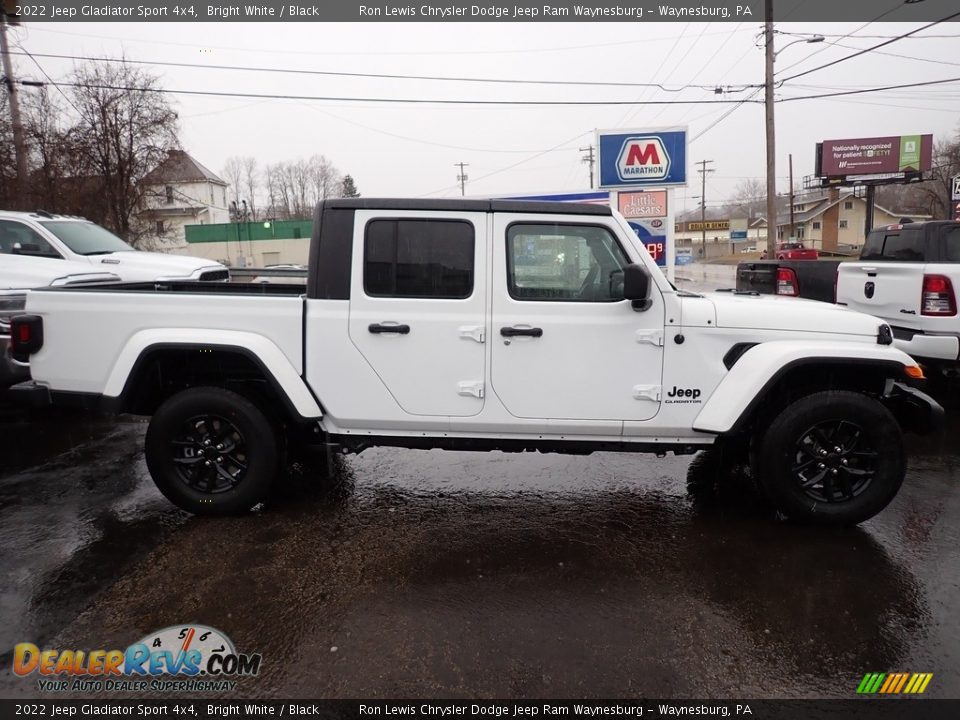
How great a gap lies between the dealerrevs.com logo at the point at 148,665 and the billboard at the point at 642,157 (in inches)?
369

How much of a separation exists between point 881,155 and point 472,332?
172 feet

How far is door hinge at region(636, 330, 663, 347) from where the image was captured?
Answer: 3613mm

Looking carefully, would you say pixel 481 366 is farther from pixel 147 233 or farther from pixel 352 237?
pixel 147 233

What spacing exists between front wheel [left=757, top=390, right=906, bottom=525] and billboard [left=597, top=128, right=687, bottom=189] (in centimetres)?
740

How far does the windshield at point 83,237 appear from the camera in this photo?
8961 mm

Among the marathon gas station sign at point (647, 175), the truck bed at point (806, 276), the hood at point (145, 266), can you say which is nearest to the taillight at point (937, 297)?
the truck bed at point (806, 276)

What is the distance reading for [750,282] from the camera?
692 cm

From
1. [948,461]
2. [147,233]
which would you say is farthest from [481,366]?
[147,233]

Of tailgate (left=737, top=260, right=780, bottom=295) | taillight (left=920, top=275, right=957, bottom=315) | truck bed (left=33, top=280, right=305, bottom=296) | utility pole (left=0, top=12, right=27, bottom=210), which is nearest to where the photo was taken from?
truck bed (left=33, top=280, right=305, bottom=296)

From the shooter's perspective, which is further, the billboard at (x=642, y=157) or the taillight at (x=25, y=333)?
the billboard at (x=642, y=157)

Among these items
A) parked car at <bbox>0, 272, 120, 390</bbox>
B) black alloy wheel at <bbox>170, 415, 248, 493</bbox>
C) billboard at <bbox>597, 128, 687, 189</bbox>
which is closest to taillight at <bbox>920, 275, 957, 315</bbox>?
billboard at <bbox>597, 128, 687, 189</bbox>

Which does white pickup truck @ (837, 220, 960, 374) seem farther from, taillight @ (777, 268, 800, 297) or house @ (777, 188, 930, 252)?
A: house @ (777, 188, 930, 252)

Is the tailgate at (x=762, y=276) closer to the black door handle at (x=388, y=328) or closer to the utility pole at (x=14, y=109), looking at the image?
the black door handle at (x=388, y=328)

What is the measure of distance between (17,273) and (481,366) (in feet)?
23.1
